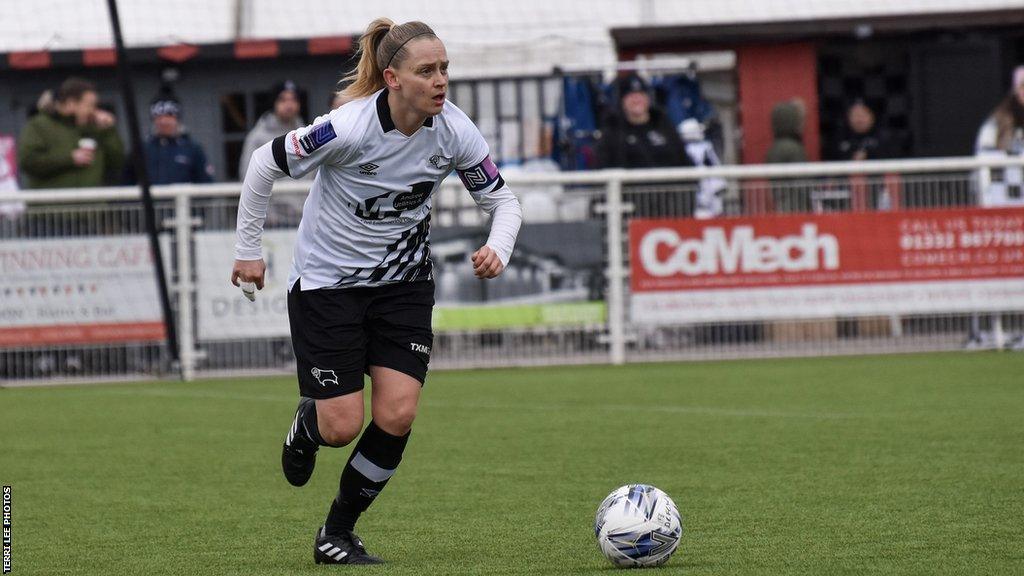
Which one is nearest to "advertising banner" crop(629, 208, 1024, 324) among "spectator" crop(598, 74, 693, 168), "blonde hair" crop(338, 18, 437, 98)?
"spectator" crop(598, 74, 693, 168)

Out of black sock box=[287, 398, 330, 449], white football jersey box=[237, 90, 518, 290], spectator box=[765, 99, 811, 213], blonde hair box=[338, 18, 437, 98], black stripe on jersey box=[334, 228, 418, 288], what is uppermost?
spectator box=[765, 99, 811, 213]

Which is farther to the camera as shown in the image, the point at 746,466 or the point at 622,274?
the point at 622,274

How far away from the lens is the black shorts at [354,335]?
594 cm

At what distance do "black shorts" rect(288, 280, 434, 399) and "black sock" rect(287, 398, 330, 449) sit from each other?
0.08 m

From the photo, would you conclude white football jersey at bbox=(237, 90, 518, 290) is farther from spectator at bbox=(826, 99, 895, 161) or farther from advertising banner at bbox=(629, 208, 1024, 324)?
spectator at bbox=(826, 99, 895, 161)

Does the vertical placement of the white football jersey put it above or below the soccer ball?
above

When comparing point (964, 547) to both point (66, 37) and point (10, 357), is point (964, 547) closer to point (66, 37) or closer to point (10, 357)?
point (10, 357)

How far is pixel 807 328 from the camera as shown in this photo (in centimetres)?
1439

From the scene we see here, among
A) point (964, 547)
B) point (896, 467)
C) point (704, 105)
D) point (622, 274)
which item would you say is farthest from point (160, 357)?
point (964, 547)

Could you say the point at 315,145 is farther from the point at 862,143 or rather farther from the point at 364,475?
the point at 862,143

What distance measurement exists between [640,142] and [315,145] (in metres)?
9.53

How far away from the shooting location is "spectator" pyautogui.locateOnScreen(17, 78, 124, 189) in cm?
1459

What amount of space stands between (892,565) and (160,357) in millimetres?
9779

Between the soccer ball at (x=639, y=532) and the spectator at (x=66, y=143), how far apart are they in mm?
9966
